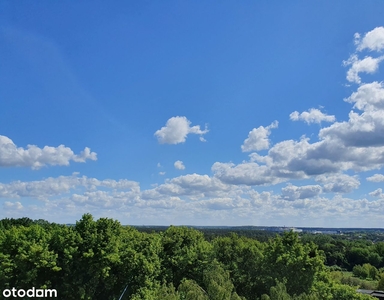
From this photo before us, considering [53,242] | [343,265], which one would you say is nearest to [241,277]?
[53,242]

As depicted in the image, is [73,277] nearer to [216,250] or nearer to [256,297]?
[216,250]

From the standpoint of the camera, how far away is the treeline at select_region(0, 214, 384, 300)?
89.7 feet

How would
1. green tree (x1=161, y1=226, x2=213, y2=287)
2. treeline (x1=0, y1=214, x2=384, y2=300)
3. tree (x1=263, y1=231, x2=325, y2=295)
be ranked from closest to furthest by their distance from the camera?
treeline (x1=0, y1=214, x2=384, y2=300), tree (x1=263, y1=231, x2=325, y2=295), green tree (x1=161, y1=226, x2=213, y2=287)

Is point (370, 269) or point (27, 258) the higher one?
point (27, 258)

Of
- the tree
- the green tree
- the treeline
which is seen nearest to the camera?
the treeline

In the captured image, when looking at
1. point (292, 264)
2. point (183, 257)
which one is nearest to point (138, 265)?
point (183, 257)

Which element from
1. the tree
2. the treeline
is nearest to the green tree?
the treeline

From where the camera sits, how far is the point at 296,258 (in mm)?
29312

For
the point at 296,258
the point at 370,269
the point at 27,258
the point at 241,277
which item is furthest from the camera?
the point at 370,269

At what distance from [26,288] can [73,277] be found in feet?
11.4

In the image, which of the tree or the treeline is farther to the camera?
the tree

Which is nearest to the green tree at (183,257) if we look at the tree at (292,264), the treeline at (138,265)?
the treeline at (138,265)

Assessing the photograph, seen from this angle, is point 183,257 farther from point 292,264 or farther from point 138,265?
point 292,264

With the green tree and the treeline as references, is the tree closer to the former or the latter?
the treeline
